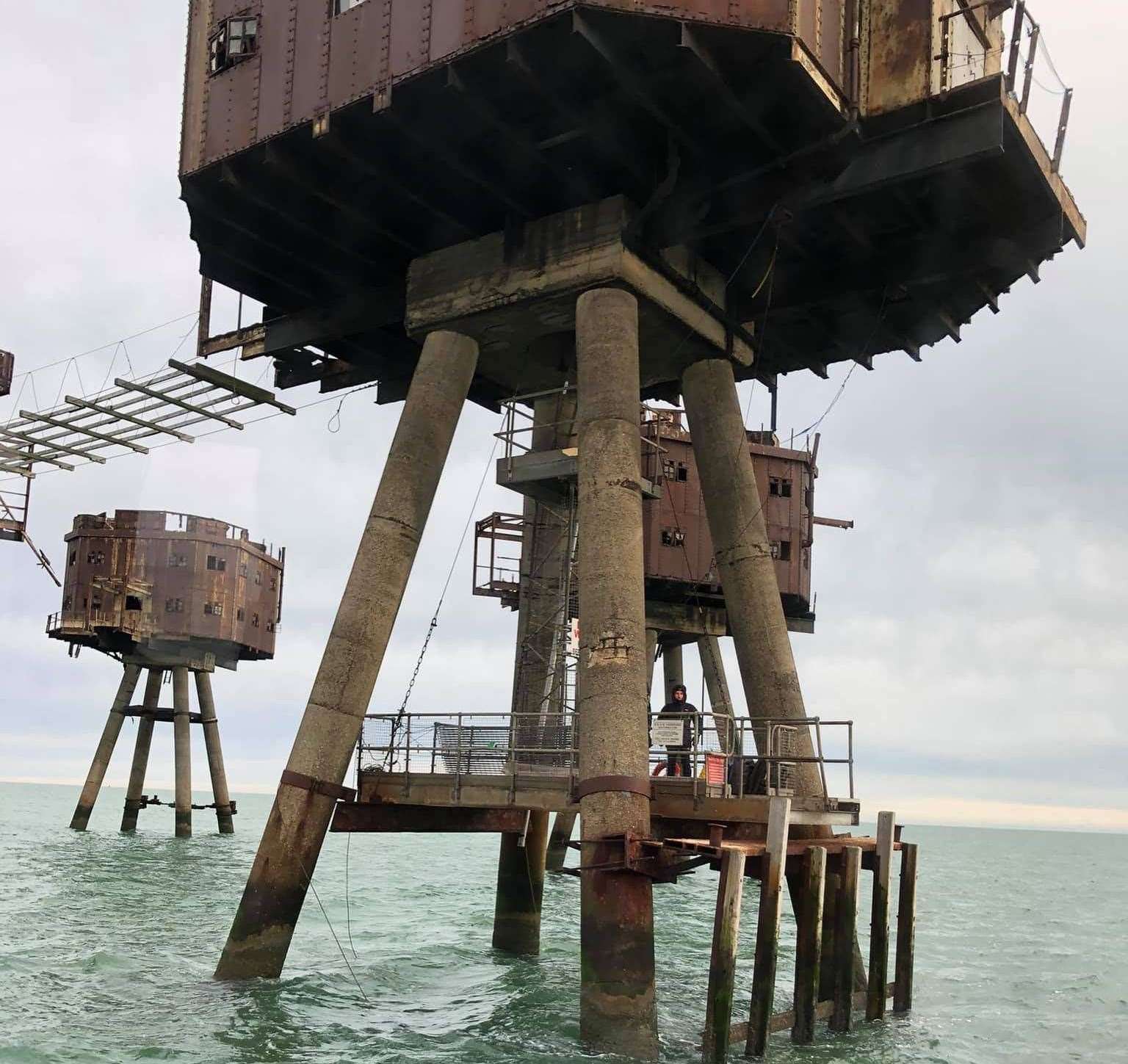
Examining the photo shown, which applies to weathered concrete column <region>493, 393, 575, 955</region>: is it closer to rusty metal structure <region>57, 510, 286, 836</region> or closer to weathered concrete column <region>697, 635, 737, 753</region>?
weathered concrete column <region>697, 635, 737, 753</region>

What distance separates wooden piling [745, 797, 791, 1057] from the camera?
48.9ft

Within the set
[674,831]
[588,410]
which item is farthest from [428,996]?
[588,410]

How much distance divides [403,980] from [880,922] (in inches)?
341

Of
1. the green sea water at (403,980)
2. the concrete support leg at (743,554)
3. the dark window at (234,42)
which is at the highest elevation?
the dark window at (234,42)

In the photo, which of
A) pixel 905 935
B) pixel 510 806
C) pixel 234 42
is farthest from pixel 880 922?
pixel 234 42

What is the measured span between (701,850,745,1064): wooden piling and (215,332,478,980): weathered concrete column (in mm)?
6494

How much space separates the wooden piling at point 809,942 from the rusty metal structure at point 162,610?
37.8 meters

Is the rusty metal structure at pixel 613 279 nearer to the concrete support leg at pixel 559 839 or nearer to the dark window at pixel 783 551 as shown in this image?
the dark window at pixel 783 551

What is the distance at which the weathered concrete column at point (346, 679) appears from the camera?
17.9m

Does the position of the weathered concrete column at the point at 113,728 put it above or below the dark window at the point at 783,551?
below

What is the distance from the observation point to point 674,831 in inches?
671

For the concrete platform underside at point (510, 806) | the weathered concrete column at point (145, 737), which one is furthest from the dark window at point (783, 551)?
the weathered concrete column at point (145, 737)

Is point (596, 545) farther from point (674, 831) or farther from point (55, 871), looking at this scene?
point (55, 871)

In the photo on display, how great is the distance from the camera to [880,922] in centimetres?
1800
